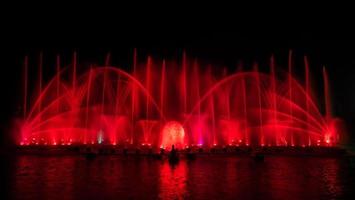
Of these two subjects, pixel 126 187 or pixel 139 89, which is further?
pixel 139 89

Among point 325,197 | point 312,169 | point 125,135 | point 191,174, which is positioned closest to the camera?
point 325,197

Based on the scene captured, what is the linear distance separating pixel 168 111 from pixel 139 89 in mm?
8887

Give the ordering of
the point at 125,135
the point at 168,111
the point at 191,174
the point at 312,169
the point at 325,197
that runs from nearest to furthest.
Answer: the point at 325,197
the point at 191,174
the point at 312,169
the point at 125,135
the point at 168,111

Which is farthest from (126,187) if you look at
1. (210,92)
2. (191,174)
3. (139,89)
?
(210,92)

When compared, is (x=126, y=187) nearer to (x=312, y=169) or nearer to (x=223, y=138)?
(x=312, y=169)

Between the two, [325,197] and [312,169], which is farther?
[312,169]

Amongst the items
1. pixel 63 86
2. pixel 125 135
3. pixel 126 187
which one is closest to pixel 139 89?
pixel 125 135

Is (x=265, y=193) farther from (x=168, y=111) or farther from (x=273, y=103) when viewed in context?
(x=168, y=111)

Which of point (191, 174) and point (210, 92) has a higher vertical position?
point (210, 92)

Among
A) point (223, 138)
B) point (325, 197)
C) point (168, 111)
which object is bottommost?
point (325, 197)

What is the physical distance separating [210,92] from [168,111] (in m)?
7.97

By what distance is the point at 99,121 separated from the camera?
2039 inches

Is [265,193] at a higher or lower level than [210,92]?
lower

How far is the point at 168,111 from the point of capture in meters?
55.7
